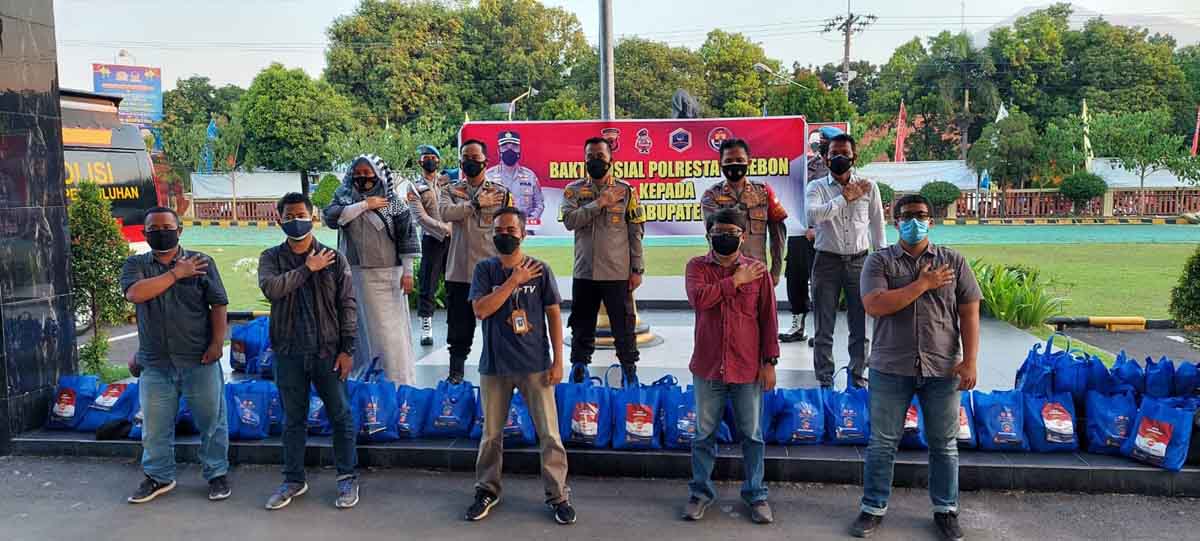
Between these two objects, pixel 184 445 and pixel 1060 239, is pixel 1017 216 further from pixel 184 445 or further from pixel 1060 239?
pixel 184 445

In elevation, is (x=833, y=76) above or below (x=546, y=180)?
above

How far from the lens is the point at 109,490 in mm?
5062

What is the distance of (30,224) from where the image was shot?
18.9 feet

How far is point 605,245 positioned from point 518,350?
6.13 ft

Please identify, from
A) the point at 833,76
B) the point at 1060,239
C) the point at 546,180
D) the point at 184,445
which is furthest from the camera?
the point at 833,76

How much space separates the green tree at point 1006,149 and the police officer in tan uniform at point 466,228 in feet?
103

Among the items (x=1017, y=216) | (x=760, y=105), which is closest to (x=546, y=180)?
(x=1017, y=216)

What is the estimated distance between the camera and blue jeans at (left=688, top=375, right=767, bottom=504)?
4355 millimetres

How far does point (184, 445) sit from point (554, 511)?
8.22 feet

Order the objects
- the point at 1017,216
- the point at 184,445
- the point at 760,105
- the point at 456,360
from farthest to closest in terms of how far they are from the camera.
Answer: the point at 760,105
the point at 1017,216
the point at 456,360
the point at 184,445

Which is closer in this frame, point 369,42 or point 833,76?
point 369,42

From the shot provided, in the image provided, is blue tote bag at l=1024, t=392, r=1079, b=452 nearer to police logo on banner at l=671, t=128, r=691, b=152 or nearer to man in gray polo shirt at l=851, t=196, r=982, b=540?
man in gray polo shirt at l=851, t=196, r=982, b=540

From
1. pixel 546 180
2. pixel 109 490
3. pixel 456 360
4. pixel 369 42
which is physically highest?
pixel 369 42

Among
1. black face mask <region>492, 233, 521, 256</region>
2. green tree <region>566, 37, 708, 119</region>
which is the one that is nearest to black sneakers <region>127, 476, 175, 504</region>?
black face mask <region>492, 233, 521, 256</region>
